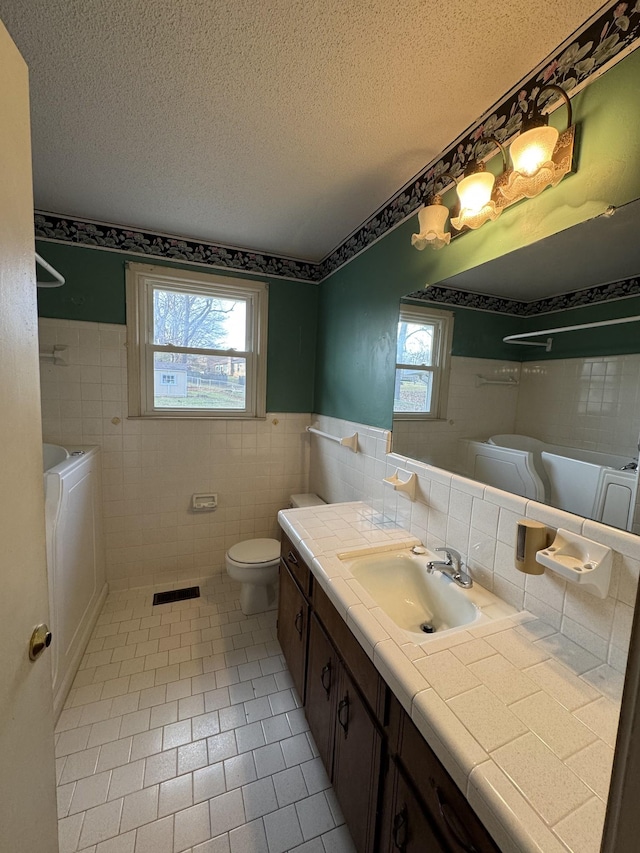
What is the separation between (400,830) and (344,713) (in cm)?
30

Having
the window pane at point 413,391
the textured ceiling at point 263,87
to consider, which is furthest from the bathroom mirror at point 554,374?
the textured ceiling at point 263,87

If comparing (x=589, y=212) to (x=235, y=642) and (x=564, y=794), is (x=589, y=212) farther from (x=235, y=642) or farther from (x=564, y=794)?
(x=235, y=642)

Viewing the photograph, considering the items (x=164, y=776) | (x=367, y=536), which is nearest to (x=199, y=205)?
(x=367, y=536)

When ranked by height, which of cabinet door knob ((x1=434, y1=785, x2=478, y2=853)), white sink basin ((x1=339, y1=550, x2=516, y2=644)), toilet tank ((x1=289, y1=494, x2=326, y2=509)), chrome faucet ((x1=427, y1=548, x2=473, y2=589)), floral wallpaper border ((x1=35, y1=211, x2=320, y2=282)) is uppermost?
floral wallpaper border ((x1=35, y1=211, x2=320, y2=282))

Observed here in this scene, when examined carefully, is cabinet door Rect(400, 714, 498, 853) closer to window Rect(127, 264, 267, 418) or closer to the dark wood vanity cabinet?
the dark wood vanity cabinet

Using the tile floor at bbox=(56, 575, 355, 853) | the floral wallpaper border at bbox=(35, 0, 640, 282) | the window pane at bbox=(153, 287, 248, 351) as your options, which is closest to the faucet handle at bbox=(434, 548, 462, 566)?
the tile floor at bbox=(56, 575, 355, 853)

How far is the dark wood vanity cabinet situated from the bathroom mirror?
2.31 feet

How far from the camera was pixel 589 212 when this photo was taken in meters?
0.93

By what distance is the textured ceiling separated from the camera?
939 mm

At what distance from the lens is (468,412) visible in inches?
53.6

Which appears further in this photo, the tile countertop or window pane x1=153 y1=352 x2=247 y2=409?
window pane x1=153 y1=352 x2=247 y2=409

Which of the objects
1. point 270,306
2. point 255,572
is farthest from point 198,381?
point 255,572

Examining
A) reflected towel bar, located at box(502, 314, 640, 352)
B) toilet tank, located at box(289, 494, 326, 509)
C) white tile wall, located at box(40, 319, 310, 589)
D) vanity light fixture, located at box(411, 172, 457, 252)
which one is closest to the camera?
reflected towel bar, located at box(502, 314, 640, 352)

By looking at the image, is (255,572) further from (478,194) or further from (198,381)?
(478,194)
